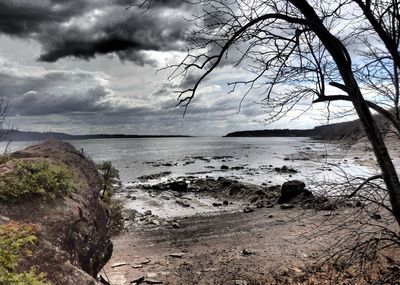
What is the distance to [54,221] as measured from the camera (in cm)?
592

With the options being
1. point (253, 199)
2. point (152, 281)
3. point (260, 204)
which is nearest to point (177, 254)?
point (152, 281)

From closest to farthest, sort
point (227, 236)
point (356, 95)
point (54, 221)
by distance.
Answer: point (54, 221) → point (356, 95) → point (227, 236)

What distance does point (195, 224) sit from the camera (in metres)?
17.9

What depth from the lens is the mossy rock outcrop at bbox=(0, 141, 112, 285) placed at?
4871 millimetres

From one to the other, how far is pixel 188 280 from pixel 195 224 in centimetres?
756

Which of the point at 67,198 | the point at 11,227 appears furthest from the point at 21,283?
the point at 67,198

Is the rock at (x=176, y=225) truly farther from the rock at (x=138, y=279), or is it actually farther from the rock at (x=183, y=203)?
the rock at (x=138, y=279)

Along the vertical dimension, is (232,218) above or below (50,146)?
below

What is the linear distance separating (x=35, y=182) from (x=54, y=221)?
2.88 feet

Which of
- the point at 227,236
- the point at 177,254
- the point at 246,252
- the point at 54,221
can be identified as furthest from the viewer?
the point at 227,236

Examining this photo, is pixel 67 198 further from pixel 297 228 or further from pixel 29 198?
pixel 297 228

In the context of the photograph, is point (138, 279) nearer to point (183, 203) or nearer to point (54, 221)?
point (54, 221)

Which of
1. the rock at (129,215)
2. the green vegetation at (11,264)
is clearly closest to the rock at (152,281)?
the green vegetation at (11,264)

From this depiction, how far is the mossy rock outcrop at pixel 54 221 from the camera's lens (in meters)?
4.87
